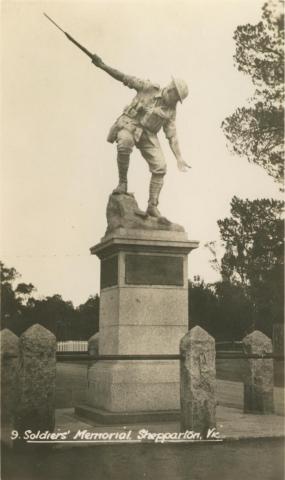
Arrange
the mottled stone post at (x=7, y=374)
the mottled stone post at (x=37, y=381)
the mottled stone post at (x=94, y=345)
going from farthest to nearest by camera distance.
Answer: the mottled stone post at (x=94, y=345)
the mottled stone post at (x=7, y=374)
the mottled stone post at (x=37, y=381)

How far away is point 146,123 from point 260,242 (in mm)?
12412

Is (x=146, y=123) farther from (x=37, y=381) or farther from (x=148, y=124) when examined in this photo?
(x=37, y=381)

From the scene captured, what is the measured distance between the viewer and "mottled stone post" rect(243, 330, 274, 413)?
32.0ft

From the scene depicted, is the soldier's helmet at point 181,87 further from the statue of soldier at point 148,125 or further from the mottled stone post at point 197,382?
the mottled stone post at point 197,382

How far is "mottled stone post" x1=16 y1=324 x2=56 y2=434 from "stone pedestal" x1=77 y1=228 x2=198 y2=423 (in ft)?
4.60

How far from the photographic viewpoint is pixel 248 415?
31.0 ft

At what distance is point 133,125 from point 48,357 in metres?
4.04

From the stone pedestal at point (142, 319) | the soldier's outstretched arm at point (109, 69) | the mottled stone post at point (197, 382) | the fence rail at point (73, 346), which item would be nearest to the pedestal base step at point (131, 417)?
the stone pedestal at point (142, 319)

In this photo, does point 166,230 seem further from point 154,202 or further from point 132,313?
point 132,313

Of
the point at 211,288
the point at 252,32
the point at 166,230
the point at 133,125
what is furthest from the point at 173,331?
the point at 211,288

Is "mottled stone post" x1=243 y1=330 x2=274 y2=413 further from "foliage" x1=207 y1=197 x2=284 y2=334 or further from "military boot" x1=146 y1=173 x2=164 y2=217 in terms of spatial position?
"foliage" x1=207 y1=197 x2=284 y2=334

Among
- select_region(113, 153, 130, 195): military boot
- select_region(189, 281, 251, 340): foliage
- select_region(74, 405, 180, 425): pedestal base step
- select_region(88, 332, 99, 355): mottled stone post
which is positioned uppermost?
select_region(113, 153, 130, 195): military boot

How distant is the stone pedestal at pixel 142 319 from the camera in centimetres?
855

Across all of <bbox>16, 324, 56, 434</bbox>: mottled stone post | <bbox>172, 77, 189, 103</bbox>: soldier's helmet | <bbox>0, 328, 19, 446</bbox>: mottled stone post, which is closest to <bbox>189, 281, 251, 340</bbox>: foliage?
<bbox>172, 77, 189, 103</bbox>: soldier's helmet
